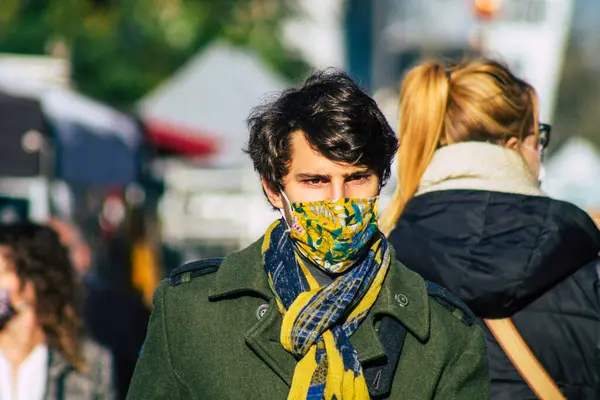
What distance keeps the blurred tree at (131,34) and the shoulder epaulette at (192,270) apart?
18721 mm

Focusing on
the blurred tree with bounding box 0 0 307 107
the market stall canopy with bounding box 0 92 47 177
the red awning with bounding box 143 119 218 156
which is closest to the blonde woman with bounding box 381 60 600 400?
the market stall canopy with bounding box 0 92 47 177

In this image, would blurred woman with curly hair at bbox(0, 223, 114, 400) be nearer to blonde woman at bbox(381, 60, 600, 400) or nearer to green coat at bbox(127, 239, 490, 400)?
blonde woman at bbox(381, 60, 600, 400)

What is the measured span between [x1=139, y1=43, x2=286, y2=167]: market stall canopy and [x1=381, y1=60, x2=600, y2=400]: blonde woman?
9.45 metres

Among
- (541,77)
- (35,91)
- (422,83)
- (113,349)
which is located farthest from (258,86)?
(541,77)

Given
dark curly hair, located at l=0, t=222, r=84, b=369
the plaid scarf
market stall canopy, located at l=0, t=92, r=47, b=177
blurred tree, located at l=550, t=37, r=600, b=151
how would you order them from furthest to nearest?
1. blurred tree, located at l=550, t=37, r=600, b=151
2. market stall canopy, located at l=0, t=92, r=47, b=177
3. dark curly hair, located at l=0, t=222, r=84, b=369
4. the plaid scarf

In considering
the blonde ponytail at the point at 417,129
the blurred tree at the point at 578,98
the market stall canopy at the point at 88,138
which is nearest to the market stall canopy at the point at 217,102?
the market stall canopy at the point at 88,138

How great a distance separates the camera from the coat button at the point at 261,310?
9.81 ft

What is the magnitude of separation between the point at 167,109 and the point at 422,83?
10347 millimetres

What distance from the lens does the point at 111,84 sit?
25.0 metres

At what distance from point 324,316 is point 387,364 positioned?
0.71 ft

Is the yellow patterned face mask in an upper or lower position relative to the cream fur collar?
upper

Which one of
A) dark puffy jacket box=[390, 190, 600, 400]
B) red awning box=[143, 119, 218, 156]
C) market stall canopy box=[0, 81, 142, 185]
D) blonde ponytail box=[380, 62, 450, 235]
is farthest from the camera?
red awning box=[143, 119, 218, 156]

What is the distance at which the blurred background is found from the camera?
9188 millimetres

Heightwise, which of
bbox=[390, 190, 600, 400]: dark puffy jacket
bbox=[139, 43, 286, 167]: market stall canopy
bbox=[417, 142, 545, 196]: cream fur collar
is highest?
bbox=[417, 142, 545, 196]: cream fur collar
